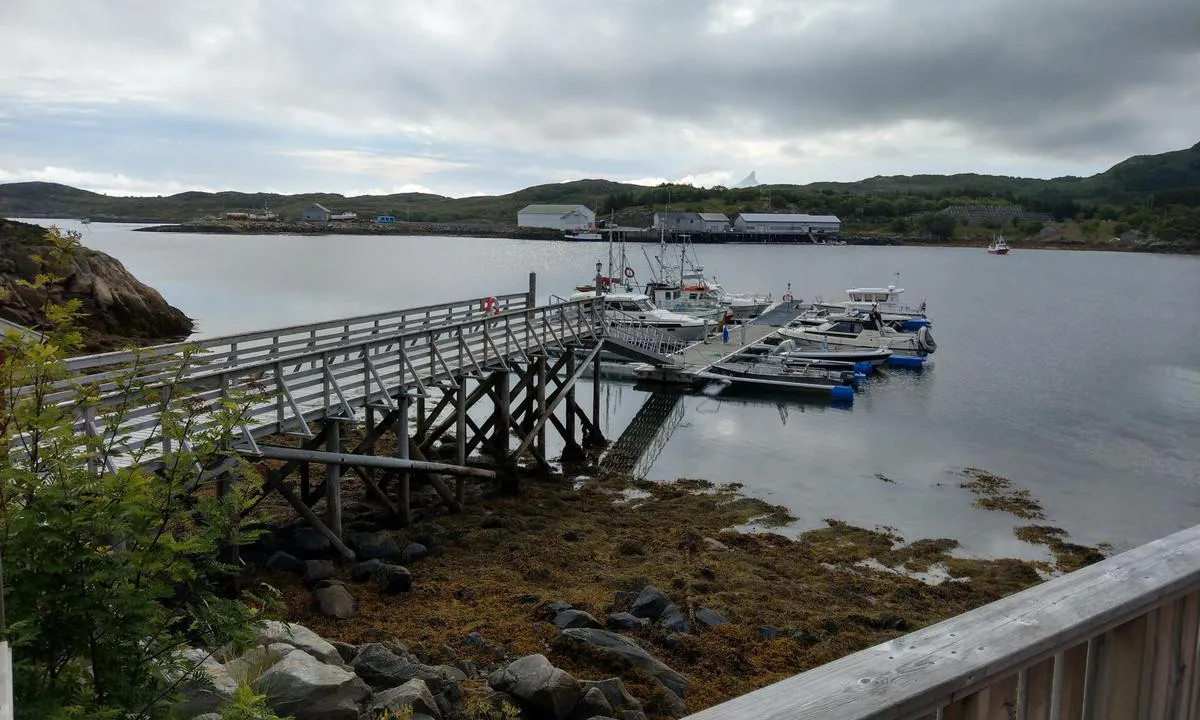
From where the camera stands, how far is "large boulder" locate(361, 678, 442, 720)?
834 centimetres

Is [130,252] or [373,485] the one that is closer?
[373,485]

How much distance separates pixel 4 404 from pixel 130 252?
17106 cm

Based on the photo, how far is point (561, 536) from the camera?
63.3 ft

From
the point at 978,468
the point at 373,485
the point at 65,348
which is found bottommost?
the point at 978,468

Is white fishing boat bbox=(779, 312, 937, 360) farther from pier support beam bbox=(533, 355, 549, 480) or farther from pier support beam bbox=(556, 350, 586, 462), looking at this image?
pier support beam bbox=(533, 355, 549, 480)

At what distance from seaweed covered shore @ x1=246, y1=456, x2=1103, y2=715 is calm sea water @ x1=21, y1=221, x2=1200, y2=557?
1.81m

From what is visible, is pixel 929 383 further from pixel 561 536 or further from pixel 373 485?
pixel 373 485

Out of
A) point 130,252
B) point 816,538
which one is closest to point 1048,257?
point 130,252

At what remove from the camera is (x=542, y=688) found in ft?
30.5

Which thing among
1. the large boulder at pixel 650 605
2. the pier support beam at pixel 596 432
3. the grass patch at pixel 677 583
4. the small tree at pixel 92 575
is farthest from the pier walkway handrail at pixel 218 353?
the large boulder at pixel 650 605

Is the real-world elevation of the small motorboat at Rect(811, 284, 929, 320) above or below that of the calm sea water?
above

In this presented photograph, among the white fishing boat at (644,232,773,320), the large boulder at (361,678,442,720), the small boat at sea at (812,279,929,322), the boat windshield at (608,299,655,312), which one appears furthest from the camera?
the white fishing boat at (644,232,773,320)

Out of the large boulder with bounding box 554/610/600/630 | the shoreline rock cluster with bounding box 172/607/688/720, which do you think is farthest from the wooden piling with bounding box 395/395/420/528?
the shoreline rock cluster with bounding box 172/607/688/720

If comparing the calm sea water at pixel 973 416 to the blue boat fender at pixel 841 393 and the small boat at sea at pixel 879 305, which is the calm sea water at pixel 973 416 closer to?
the blue boat fender at pixel 841 393
